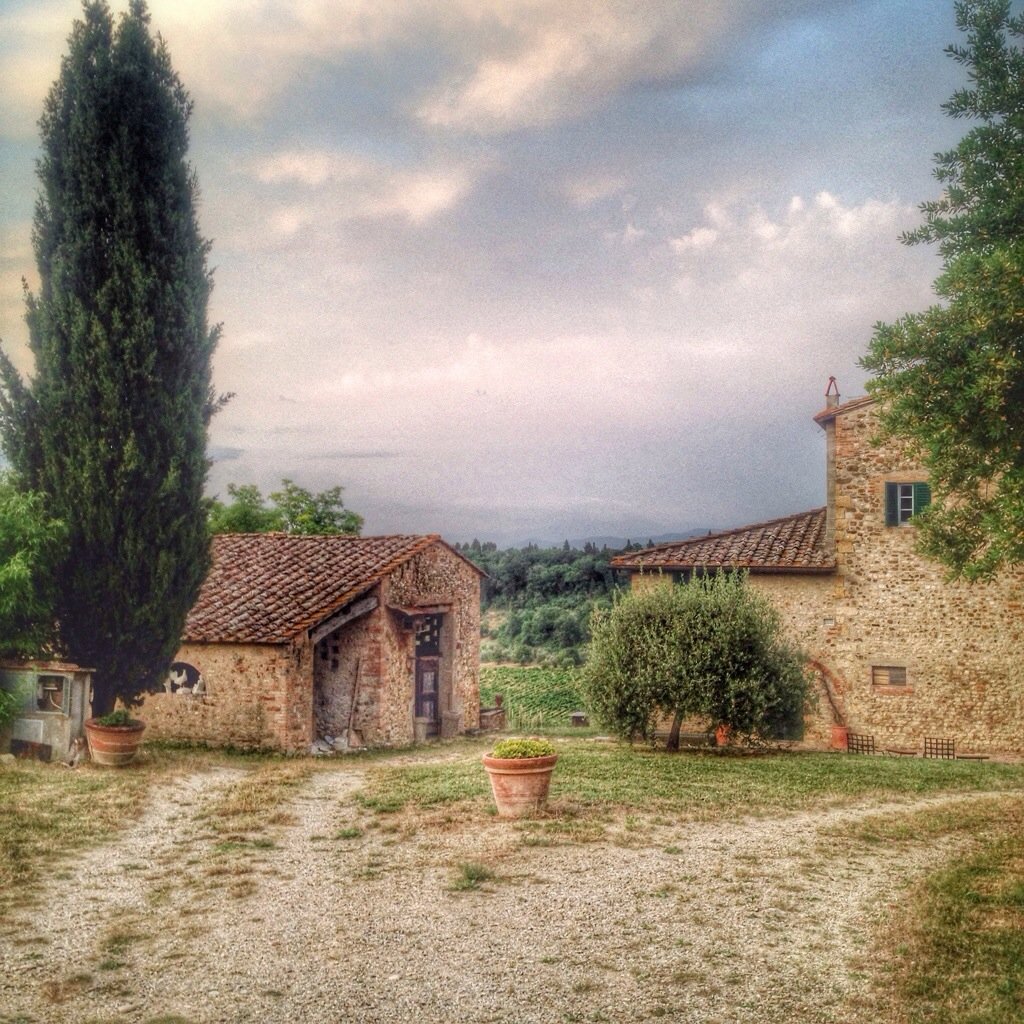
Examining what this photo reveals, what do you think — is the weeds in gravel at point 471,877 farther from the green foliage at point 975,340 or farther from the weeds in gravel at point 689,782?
the green foliage at point 975,340

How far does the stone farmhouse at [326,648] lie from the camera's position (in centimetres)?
1772


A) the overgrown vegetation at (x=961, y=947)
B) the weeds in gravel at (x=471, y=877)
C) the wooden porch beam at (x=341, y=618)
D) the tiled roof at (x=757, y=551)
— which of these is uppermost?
the tiled roof at (x=757, y=551)

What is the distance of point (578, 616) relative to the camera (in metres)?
43.8

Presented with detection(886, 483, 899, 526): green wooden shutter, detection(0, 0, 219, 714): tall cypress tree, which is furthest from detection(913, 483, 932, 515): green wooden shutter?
detection(0, 0, 219, 714): tall cypress tree

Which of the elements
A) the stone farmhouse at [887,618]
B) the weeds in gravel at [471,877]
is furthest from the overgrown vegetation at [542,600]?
the weeds in gravel at [471,877]

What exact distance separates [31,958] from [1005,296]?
35.1 ft

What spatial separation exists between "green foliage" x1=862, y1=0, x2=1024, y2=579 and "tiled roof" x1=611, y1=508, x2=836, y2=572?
7.44 meters

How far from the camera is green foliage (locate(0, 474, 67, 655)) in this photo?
44.9 ft

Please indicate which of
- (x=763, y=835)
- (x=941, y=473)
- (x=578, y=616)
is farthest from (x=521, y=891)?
(x=578, y=616)

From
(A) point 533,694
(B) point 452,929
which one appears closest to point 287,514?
(A) point 533,694

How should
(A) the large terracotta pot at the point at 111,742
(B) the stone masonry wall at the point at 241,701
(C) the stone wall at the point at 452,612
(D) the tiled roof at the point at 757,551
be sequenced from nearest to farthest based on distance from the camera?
(A) the large terracotta pot at the point at 111,742 < (B) the stone masonry wall at the point at 241,701 < (D) the tiled roof at the point at 757,551 < (C) the stone wall at the point at 452,612

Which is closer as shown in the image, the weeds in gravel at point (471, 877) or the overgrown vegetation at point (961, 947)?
the overgrown vegetation at point (961, 947)

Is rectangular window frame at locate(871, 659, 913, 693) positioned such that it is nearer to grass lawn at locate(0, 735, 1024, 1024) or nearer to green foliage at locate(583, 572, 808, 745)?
grass lawn at locate(0, 735, 1024, 1024)

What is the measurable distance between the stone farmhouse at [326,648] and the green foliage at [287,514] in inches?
382
